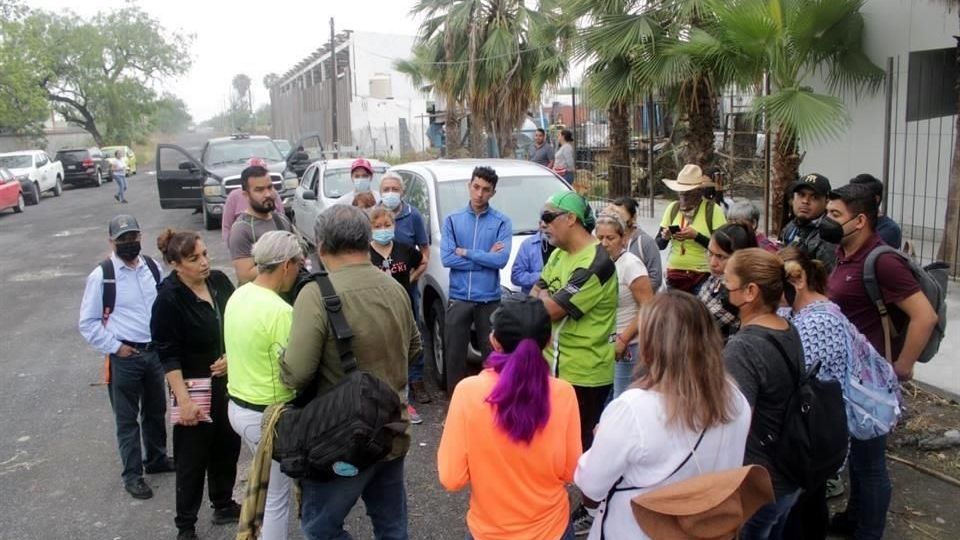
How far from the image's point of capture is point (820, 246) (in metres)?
4.46

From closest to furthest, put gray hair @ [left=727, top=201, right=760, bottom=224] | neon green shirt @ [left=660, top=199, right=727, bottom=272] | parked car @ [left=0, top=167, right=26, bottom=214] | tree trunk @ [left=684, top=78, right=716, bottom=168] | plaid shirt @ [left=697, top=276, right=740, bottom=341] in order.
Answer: plaid shirt @ [left=697, top=276, right=740, bottom=341] < gray hair @ [left=727, top=201, right=760, bottom=224] < neon green shirt @ [left=660, top=199, right=727, bottom=272] < tree trunk @ [left=684, top=78, right=716, bottom=168] < parked car @ [left=0, top=167, right=26, bottom=214]

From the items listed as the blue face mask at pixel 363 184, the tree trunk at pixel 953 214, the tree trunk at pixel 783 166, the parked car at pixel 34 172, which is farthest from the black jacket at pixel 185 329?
the parked car at pixel 34 172

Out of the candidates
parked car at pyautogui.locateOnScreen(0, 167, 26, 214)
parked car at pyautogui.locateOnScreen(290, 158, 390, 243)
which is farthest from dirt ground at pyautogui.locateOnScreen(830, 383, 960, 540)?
parked car at pyautogui.locateOnScreen(0, 167, 26, 214)

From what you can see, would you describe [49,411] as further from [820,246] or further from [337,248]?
[820,246]

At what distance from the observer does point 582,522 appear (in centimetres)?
397

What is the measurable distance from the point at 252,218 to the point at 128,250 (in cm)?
85

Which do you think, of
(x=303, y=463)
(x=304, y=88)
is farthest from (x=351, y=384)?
(x=304, y=88)

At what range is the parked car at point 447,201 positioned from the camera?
6.46 meters

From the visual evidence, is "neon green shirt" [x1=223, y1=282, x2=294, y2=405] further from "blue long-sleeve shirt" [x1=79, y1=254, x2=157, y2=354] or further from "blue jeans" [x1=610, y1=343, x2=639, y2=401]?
"blue jeans" [x1=610, y1=343, x2=639, y2=401]

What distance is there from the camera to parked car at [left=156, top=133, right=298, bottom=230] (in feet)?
50.7

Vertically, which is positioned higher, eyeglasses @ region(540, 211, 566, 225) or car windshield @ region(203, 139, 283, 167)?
car windshield @ region(203, 139, 283, 167)

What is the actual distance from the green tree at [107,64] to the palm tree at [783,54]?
44643 millimetres

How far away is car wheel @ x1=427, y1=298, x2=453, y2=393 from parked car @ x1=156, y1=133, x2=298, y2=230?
28.5 feet

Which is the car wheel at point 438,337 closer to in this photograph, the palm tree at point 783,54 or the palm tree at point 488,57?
the palm tree at point 783,54
